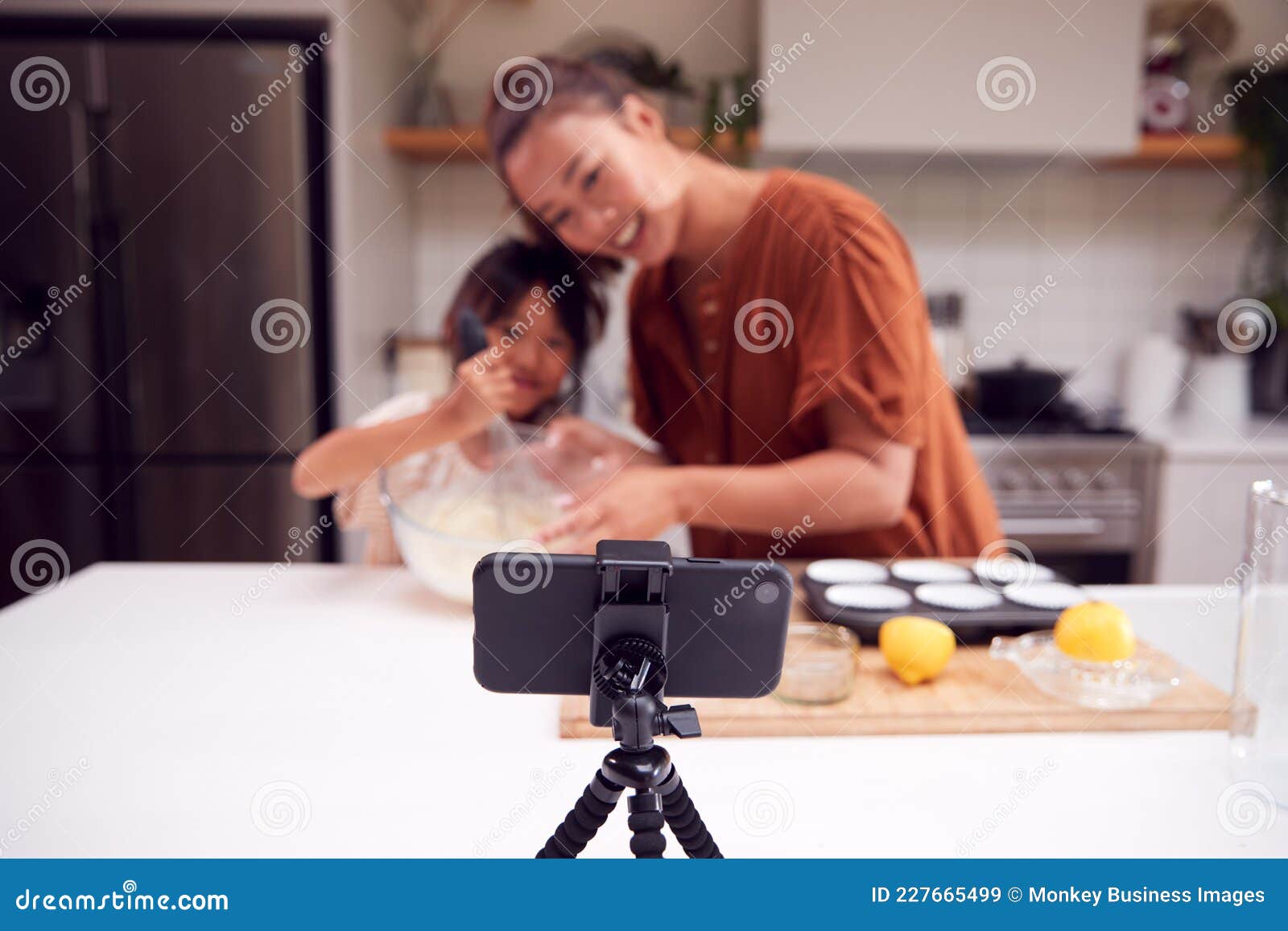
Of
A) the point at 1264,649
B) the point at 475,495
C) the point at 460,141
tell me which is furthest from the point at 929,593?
the point at 460,141

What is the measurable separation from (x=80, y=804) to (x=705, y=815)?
1.43 feet

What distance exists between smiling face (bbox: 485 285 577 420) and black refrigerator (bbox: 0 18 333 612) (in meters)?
1.04

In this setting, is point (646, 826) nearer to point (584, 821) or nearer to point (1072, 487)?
point (584, 821)

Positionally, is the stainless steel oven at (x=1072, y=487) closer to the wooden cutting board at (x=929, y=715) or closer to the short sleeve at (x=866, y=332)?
the short sleeve at (x=866, y=332)

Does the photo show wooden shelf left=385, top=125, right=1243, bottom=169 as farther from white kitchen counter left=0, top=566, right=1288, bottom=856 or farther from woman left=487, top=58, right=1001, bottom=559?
white kitchen counter left=0, top=566, right=1288, bottom=856

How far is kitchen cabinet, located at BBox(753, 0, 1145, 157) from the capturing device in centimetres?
222

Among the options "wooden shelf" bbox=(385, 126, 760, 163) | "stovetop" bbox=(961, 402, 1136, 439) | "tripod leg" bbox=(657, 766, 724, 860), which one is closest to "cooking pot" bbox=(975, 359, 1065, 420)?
"stovetop" bbox=(961, 402, 1136, 439)

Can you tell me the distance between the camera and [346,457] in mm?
1177

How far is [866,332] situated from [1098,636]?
0.58 meters

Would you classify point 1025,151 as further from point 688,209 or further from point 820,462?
point 820,462

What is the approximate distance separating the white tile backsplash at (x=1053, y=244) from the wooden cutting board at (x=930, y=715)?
194 cm

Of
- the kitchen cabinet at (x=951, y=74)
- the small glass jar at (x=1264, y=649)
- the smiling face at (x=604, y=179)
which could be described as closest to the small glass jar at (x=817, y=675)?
the small glass jar at (x=1264, y=649)

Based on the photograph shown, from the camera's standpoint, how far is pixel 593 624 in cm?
43
